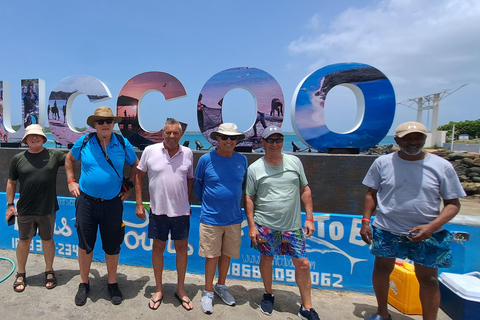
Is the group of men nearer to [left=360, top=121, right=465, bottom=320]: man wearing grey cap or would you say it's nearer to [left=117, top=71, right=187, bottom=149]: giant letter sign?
[left=360, top=121, right=465, bottom=320]: man wearing grey cap

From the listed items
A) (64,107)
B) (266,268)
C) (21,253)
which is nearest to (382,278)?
(266,268)

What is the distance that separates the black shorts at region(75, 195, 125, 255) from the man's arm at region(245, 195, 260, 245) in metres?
1.33

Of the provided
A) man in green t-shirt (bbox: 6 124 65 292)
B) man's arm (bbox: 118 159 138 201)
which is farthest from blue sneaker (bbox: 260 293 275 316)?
man in green t-shirt (bbox: 6 124 65 292)

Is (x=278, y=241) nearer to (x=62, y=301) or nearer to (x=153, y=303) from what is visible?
(x=153, y=303)

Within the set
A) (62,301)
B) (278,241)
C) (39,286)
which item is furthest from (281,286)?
(39,286)

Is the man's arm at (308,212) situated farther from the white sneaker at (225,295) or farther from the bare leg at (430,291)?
the white sneaker at (225,295)

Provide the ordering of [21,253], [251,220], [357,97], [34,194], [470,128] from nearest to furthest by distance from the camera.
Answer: [251,220] → [34,194] → [21,253] → [357,97] → [470,128]

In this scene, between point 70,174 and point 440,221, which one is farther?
point 70,174

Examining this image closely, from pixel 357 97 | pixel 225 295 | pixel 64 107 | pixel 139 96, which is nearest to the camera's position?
pixel 225 295

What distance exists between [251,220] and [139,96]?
11.8 feet

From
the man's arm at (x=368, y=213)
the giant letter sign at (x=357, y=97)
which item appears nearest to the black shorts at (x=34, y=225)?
the man's arm at (x=368, y=213)

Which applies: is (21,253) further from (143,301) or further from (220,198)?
(220,198)

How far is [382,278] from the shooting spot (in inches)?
96.0

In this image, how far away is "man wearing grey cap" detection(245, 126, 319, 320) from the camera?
2490 millimetres
